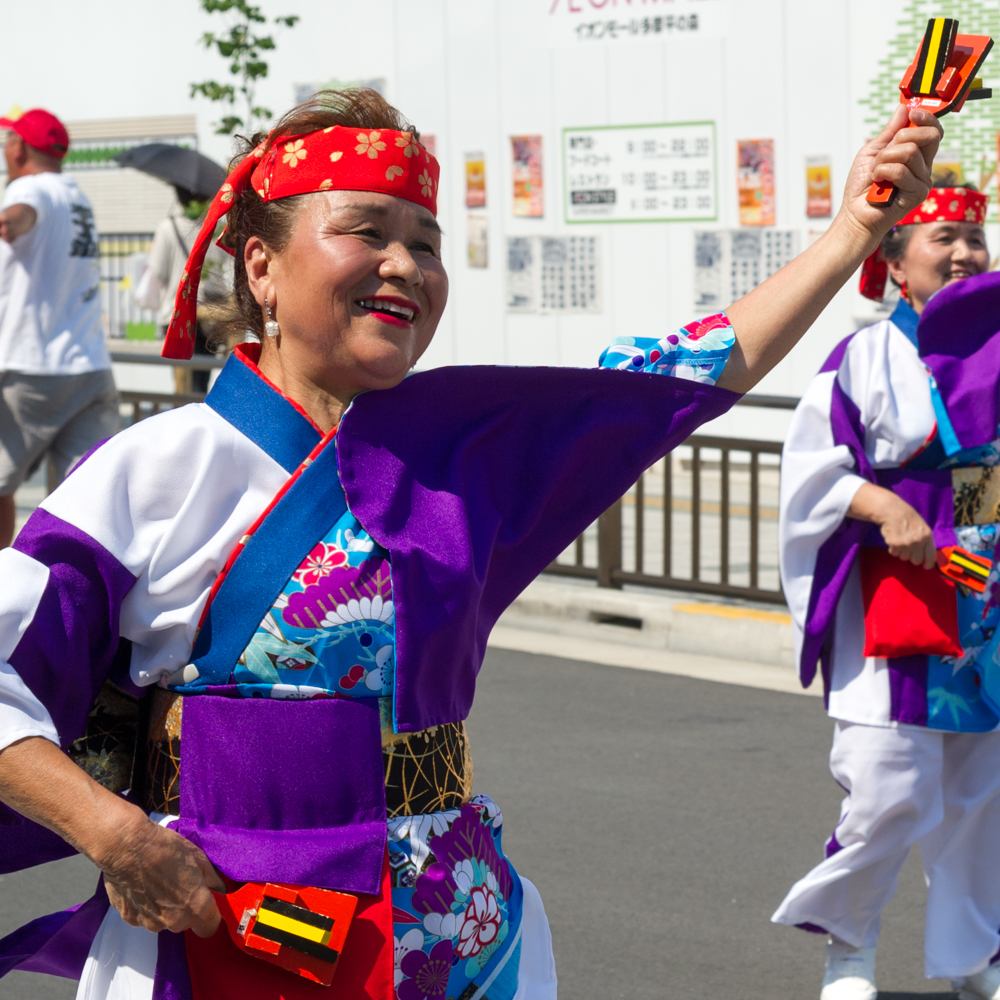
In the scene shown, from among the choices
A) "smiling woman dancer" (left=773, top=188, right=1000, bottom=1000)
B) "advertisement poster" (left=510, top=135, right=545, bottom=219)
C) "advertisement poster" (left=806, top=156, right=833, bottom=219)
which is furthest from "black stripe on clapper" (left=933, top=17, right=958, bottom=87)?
"advertisement poster" (left=510, top=135, right=545, bottom=219)

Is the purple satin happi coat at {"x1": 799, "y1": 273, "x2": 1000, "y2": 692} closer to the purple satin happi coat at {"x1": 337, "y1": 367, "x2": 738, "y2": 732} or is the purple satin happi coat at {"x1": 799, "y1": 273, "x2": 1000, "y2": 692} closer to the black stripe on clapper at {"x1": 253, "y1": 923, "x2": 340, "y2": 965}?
the purple satin happi coat at {"x1": 337, "y1": 367, "x2": 738, "y2": 732}

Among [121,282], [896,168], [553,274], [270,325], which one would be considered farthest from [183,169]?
[896,168]

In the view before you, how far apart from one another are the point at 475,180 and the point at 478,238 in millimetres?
423

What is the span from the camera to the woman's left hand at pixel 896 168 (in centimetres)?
192

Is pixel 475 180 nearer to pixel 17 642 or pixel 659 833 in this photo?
pixel 659 833

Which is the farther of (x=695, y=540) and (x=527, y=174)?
(x=527, y=174)

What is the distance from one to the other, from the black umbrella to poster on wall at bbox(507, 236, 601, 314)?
2188 mm

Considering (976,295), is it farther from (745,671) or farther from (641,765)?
(745,671)

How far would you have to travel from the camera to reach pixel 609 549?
7.62 m

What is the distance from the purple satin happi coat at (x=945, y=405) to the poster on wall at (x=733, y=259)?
6.70 m

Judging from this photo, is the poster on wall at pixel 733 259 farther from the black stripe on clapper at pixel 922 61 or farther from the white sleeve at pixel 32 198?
the black stripe on clapper at pixel 922 61

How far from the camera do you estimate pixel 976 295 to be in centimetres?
367

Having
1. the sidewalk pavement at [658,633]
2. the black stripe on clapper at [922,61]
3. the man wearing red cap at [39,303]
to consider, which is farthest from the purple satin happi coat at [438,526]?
the man wearing red cap at [39,303]

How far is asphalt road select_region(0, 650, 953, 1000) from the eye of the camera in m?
3.89
